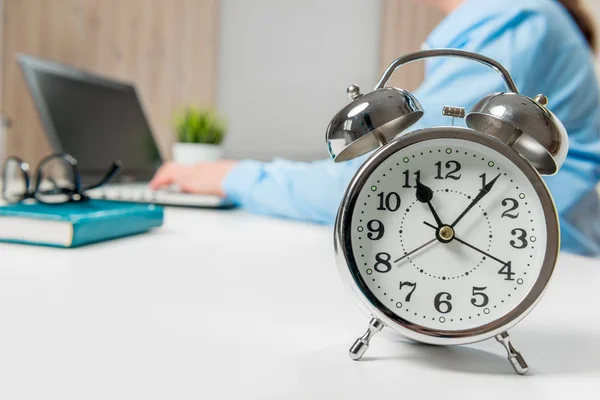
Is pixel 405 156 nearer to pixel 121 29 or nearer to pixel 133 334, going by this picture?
pixel 133 334

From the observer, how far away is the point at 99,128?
5.75 feet

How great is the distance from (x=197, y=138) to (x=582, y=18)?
1.26 m

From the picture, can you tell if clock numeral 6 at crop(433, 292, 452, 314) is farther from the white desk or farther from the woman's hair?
the woman's hair

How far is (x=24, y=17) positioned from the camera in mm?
2436

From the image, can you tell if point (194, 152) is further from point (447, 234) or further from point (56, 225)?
point (447, 234)

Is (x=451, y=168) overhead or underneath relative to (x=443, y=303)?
overhead

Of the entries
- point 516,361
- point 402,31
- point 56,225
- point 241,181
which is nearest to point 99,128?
point 241,181

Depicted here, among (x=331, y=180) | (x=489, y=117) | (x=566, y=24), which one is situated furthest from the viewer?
(x=331, y=180)

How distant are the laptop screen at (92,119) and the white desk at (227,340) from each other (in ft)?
2.99

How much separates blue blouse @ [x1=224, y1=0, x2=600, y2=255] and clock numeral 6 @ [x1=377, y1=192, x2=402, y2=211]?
0.59 metres

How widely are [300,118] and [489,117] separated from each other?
6.93 ft

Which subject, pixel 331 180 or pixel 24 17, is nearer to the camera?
pixel 331 180

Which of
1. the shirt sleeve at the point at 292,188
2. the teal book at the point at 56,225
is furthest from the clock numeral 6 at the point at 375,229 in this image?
the shirt sleeve at the point at 292,188

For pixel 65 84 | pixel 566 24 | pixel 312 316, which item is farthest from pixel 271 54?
pixel 312 316
